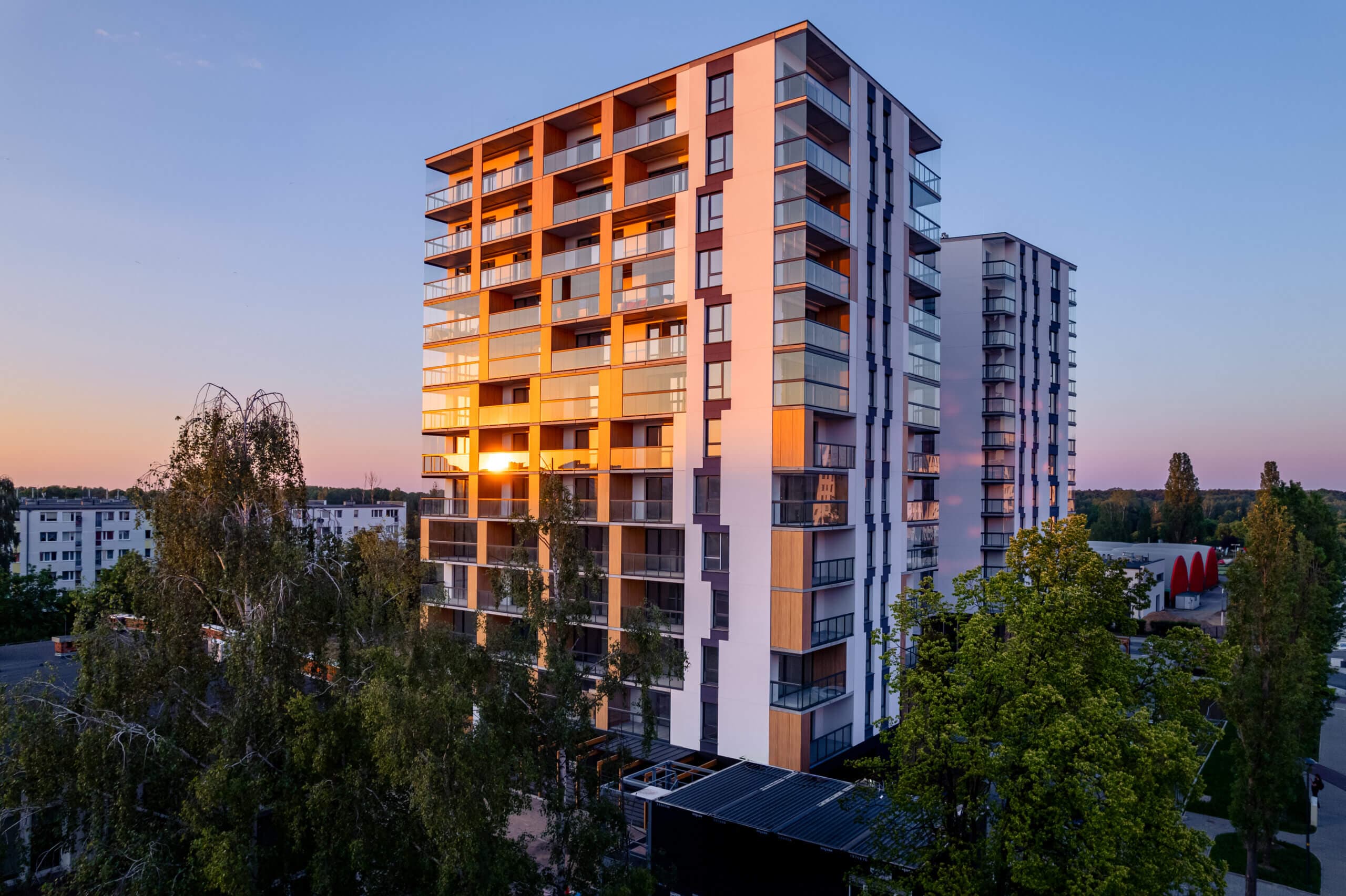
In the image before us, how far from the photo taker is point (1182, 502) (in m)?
109

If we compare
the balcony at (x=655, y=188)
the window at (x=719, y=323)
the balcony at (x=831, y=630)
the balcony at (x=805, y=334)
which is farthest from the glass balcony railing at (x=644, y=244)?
the balcony at (x=831, y=630)

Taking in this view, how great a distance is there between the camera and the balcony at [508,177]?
3591 centimetres

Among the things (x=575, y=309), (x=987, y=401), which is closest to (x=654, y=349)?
(x=575, y=309)

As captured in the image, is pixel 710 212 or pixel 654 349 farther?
pixel 654 349

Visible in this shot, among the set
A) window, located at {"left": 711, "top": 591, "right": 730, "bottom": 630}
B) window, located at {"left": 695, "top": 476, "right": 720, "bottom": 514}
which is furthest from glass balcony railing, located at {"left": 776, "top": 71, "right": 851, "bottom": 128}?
window, located at {"left": 711, "top": 591, "right": 730, "bottom": 630}

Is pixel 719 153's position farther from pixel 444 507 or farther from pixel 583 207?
pixel 444 507

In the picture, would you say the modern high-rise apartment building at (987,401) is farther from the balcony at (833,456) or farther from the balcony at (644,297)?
the balcony at (644,297)

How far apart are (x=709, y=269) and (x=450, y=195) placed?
17.1 meters

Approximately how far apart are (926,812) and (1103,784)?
13.1 feet

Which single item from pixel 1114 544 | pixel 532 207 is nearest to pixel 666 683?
pixel 532 207

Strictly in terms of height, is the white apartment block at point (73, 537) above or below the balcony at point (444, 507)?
below

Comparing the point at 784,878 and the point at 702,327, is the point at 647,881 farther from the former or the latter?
the point at 702,327

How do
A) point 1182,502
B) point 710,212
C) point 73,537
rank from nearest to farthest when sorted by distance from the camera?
point 710,212, point 73,537, point 1182,502

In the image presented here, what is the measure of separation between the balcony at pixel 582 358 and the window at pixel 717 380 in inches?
204
